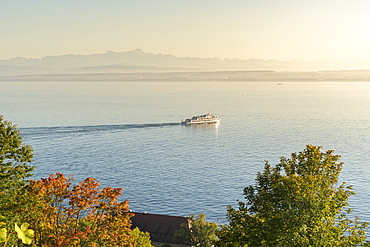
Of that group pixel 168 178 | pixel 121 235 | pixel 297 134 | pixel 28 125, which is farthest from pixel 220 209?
pixel 28 125

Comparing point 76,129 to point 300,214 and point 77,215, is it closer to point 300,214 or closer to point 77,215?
point 77,215

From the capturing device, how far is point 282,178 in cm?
2309

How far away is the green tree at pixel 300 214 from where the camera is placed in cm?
2122

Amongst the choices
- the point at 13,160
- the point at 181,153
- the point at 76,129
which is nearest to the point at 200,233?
the point at 13,160

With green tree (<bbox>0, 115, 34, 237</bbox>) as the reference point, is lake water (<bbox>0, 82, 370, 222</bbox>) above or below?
below

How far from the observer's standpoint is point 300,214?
21.5m

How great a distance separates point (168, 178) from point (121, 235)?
72.0m

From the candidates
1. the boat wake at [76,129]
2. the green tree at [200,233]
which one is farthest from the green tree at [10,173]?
the boat wake at [76,129]

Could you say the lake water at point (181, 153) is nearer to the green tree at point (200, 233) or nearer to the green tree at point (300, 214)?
the green tree at point (200, 233)

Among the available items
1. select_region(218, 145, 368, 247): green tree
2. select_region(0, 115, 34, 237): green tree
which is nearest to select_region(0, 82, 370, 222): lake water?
select_region(0, 115, 34, 237): green tree

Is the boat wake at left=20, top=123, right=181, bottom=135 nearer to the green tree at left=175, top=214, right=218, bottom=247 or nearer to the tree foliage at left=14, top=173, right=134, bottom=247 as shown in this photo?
the green tree at left=175, top=214, right=218, bottom=247

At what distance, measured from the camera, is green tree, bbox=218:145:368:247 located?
69.6ft

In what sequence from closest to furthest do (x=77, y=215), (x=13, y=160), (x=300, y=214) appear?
(x=300, y=214)
(x=77, y=215)
(x=13, y=160)

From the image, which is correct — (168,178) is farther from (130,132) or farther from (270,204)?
(270,204)
